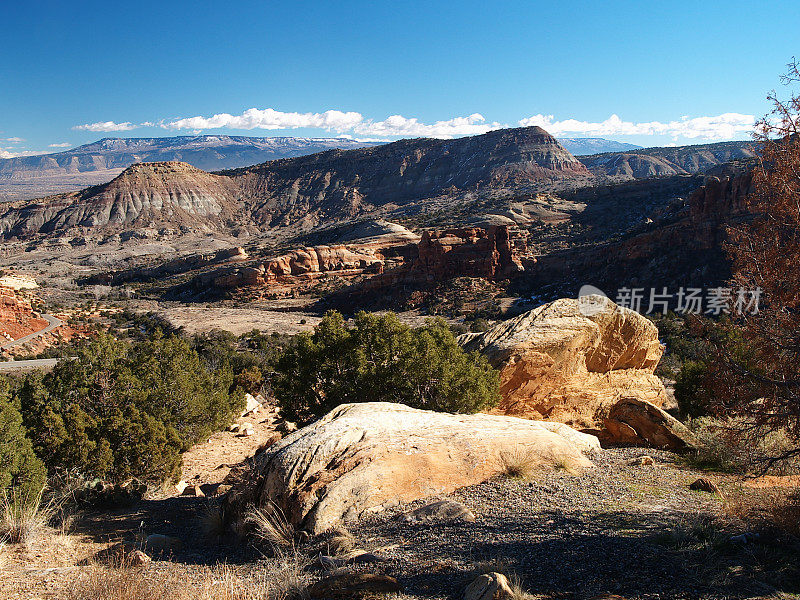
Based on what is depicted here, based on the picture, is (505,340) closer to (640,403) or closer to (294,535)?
(640,403)

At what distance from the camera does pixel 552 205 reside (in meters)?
82.8

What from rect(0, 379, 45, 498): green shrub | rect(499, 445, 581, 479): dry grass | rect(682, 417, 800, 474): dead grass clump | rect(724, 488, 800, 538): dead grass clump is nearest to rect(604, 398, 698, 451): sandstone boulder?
rect(682, 417, 800, 474): dead grass clump

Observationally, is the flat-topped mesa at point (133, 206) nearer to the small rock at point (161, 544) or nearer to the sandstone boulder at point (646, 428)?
the sandstone boulder at point (646, 428)

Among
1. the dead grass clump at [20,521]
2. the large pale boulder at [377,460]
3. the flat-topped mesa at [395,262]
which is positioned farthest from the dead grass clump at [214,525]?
the flat-topped mesa at [395,262]

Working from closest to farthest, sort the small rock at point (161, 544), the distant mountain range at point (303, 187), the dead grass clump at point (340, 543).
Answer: the dead grass clump at point (340, 543), the small rock at point (161, 544), the distant mountain range at point (303, 187)

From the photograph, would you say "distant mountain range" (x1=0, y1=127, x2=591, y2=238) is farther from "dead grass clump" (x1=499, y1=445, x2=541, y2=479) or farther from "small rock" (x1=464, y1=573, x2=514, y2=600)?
"small rock" (x1=464, y1=573, x2=514, y2=600)

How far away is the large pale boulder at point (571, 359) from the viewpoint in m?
15.6

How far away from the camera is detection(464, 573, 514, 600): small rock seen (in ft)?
15.3

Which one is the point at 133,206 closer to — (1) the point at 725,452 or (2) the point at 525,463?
(2) the point at 525,463

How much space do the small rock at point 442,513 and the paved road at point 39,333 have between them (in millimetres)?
42247

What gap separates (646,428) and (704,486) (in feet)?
14.1

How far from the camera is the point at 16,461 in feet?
30.9

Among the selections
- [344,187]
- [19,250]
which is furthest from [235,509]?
[344,187]

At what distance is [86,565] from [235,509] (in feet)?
7.51
